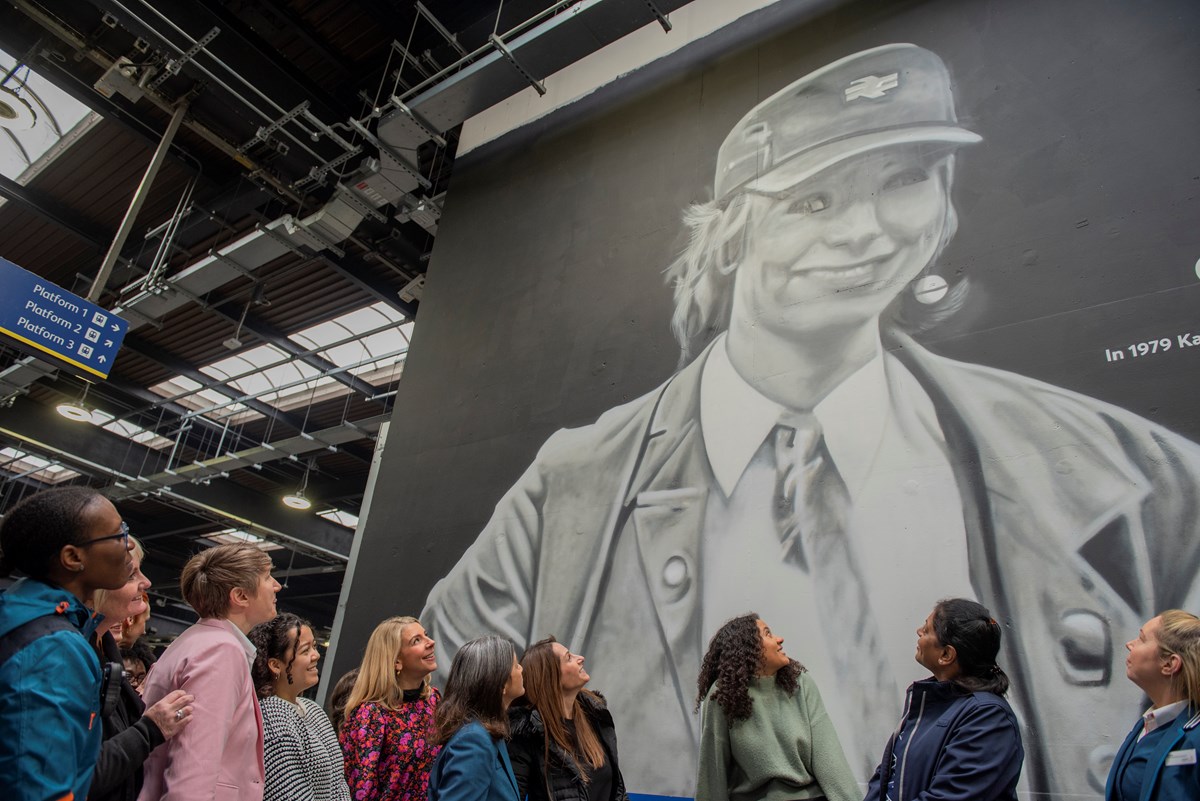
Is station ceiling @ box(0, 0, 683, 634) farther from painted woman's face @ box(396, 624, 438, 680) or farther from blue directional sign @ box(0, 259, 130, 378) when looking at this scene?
painted woman's face @ box(396, 624, 438, 680)

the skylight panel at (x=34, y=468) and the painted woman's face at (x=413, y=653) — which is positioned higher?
the skylight panel at (x=34, y=468)

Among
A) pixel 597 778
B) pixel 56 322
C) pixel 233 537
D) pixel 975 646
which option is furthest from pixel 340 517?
pixel 975 646

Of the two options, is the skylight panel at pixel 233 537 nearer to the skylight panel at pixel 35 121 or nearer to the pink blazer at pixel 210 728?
the skylight panel at pixel 35 121

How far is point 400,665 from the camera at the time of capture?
3105 mm

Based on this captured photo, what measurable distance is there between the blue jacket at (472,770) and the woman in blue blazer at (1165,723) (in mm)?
1606

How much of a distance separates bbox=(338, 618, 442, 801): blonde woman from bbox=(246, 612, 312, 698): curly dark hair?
434 mm

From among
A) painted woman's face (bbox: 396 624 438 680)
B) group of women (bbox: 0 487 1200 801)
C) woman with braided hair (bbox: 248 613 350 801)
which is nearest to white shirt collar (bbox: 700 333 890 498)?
group of women (bbox: 0 487 1200 801)

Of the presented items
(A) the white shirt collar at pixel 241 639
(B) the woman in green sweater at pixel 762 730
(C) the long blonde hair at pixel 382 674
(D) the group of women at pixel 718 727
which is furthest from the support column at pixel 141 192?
(B) the woman in green sweater at pixel 762 730

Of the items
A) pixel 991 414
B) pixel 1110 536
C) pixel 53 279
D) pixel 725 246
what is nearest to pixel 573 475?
pixel 725 246

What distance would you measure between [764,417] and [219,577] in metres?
2.78

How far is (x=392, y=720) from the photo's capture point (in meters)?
2.89

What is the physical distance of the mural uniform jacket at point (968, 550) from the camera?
291 centimetres

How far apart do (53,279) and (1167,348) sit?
39.3 ft

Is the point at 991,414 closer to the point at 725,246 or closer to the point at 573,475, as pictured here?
the point at 725,246
